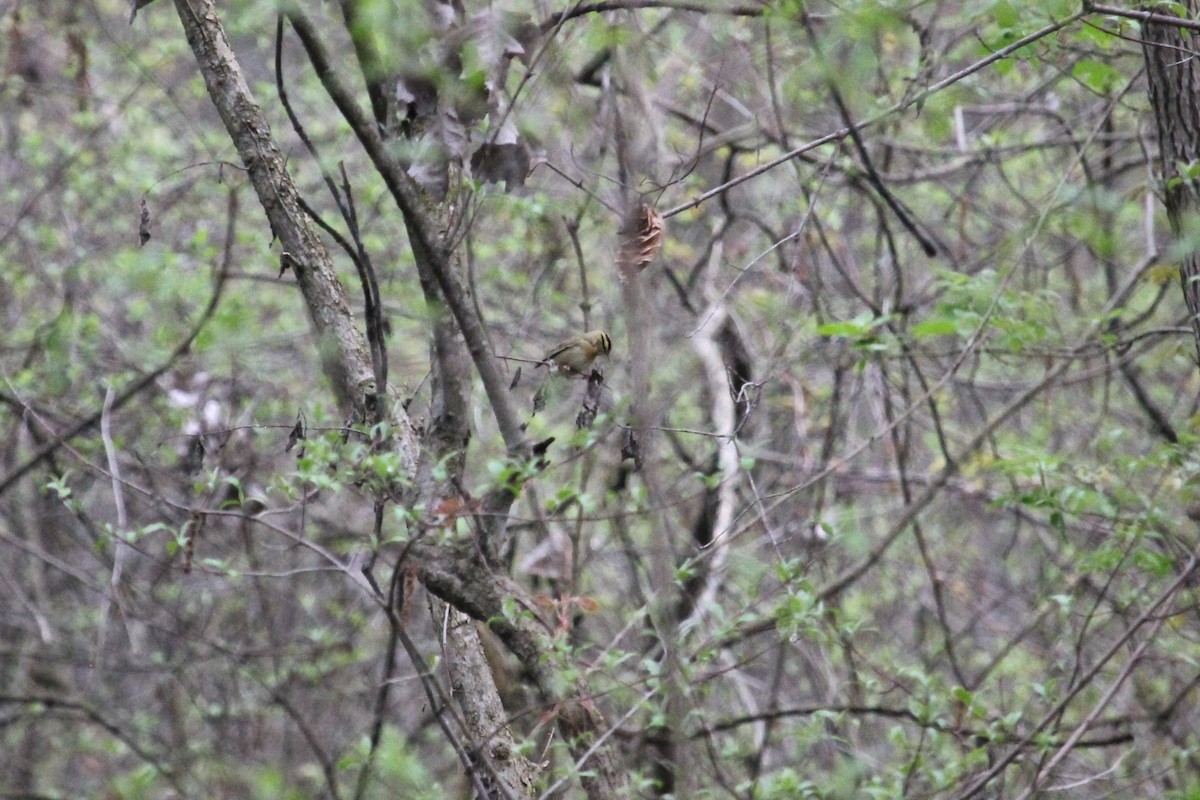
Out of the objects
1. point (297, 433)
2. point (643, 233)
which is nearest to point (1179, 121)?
point (643, 233)

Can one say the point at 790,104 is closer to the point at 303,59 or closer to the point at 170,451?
the point at 303,59

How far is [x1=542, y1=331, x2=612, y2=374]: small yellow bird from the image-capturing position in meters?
2.61

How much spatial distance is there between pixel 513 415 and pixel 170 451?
3335 millimetres

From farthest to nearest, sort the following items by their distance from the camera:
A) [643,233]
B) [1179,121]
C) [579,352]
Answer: [1179,121]
[579,352]
[643,233]

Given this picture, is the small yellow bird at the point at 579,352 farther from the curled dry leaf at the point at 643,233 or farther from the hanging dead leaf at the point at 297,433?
the hanging dead leaf at the point at 297,433

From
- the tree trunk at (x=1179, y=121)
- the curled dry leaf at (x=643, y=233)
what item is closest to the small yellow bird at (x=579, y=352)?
the curled dry leaf at (x=643, y=233)

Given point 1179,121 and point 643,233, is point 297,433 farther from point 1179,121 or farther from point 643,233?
point 1179,121

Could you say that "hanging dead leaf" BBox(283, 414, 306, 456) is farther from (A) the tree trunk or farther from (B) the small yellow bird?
(A) the tree trunk

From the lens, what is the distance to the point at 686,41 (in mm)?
5281

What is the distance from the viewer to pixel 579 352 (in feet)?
8.66

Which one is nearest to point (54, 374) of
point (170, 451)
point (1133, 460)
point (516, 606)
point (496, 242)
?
point (170, 451)

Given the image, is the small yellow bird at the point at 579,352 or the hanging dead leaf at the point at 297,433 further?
the small yellow bird at the point at 579,352

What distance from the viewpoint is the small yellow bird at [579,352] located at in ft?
8.55

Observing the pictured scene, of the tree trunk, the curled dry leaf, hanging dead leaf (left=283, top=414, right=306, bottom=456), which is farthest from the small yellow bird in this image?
the tree trunk
